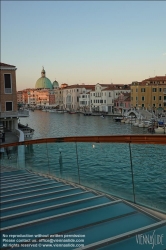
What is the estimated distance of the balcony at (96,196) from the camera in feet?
6.63

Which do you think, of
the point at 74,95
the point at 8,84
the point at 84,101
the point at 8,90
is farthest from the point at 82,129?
the point at 74,95

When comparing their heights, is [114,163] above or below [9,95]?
below

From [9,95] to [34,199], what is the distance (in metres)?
16.6

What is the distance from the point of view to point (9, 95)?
744 inches

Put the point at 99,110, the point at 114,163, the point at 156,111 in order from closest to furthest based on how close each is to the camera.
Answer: the point at 114,163
the point at 156,111
the point at 99,110

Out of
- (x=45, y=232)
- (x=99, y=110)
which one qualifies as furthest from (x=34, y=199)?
(x=99, y=110)

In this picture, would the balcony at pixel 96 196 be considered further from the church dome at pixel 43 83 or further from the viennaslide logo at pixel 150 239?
the church dome at pixel 43 83

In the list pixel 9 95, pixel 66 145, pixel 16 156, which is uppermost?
pixel 9 95

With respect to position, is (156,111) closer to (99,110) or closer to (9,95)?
(99,110)

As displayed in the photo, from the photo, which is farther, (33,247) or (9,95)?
(9,95)

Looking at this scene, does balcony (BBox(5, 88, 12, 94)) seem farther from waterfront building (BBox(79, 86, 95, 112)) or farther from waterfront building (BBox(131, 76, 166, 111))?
waterfront building (BBox(79, 86, 95, 112))

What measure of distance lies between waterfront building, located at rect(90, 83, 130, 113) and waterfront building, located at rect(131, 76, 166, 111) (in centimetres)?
1101

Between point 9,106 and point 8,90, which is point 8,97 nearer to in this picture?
point 8,90

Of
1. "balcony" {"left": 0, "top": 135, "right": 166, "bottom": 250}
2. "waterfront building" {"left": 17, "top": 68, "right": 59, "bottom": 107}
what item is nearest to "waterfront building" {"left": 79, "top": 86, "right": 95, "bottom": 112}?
"waterfront building" {"left": 17, "top": 68, "right": 59, "bottom": 107}
